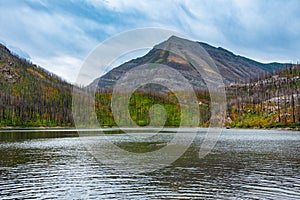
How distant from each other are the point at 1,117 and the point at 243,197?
665 feet

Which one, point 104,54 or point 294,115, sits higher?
point 104,54

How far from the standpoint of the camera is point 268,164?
39188mm

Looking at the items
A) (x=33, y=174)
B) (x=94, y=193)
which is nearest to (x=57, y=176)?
(x=33, y=174)

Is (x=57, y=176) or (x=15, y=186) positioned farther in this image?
(x=57, y=176)

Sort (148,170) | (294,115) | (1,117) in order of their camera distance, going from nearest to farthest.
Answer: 1. (148,170)
2. (294,115)
3. (1,117)

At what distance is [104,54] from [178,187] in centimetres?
5296

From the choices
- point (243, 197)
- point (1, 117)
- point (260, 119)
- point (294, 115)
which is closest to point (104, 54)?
point (243, 197)

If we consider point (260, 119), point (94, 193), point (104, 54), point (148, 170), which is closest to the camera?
point (94, 193)

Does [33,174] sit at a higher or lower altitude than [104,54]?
lower

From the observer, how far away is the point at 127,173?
33.8 metres

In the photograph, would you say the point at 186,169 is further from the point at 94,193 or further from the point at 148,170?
the point at 94,193

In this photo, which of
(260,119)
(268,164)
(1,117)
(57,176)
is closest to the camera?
(57,176)

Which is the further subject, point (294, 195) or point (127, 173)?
point (127, 173)

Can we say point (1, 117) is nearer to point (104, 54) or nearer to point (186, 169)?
point (104, 54)
